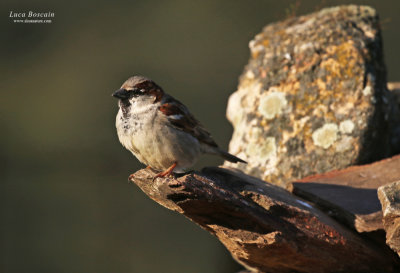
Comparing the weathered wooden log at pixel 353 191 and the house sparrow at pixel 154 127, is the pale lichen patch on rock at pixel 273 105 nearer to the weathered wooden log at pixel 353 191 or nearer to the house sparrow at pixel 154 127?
the weathered wooden log at pixel 353 191

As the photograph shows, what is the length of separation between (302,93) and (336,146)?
21.6 inches

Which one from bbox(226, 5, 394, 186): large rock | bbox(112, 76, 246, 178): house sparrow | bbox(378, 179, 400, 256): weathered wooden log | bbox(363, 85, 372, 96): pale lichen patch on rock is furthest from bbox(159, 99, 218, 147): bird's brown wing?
bbox(378, 179, 400, 256): weathered wooden log

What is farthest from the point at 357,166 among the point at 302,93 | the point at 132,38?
the point at 132,38

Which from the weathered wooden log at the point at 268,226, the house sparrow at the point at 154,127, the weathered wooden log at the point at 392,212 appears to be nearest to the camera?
the weathered wooden log at the point at 392,212

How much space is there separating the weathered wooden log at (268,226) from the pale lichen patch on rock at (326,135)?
917mm

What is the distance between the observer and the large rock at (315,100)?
4.71m

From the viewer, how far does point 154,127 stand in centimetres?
425

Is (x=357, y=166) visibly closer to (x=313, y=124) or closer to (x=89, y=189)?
(x=313, y=124)

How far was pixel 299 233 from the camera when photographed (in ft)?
12.1

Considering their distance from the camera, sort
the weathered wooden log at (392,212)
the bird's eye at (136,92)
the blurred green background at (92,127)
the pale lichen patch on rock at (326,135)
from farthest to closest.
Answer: the blurred green background at (92,127) → the pale lichen patch on rock at (326,135) → the bird's eye at (136,92) → the weathered wooden log at (392,212)

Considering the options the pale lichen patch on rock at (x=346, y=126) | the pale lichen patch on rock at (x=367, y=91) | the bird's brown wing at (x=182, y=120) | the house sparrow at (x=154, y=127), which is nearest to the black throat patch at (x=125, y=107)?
the house sparrow at (x=154, y=127)

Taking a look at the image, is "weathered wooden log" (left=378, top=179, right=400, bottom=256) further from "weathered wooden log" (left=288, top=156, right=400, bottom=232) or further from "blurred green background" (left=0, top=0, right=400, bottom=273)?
"blurred green background" (left=0, top=0, right=400, bottom=273)

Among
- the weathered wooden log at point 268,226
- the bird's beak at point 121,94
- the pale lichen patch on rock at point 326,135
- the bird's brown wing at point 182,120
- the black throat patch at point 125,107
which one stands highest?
the bird's beak at point 121,94

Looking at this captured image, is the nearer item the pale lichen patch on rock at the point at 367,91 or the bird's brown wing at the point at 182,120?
the bird's brown wing at the point at 182,120
